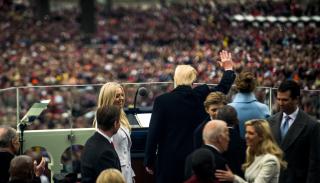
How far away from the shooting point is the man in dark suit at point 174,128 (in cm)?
786

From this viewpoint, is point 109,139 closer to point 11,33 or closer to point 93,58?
point 93,58

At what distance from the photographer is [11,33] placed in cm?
4525

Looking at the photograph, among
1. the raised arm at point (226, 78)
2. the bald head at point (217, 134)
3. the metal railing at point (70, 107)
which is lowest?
the metal railing at point (70, 107)

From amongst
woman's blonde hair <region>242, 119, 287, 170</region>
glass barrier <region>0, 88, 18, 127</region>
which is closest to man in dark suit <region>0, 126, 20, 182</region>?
woman's blonde hair <region>242, 119, 287, 170</region>

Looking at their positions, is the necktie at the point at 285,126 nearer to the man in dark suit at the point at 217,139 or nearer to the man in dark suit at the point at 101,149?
the man in dark suit at the point at 217,139

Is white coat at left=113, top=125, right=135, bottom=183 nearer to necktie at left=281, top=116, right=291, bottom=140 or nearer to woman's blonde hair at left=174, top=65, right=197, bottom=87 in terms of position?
woman's blonde hair at left=174, top=65, right=197, bottom=87

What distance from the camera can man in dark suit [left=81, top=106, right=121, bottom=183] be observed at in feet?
22.4

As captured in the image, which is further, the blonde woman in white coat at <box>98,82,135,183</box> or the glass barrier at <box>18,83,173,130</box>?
the glass barrier at <box>18,83,173,130</box>

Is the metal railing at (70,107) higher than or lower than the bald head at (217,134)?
lower

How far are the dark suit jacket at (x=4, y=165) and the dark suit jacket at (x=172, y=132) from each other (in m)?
1.38

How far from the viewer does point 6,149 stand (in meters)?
7.25

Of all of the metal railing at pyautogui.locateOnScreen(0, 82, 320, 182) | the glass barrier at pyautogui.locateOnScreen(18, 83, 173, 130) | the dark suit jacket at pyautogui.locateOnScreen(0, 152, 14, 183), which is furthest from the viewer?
the glass barrier at pyautogui.locateOnScreen(18, 83, 173, 130)

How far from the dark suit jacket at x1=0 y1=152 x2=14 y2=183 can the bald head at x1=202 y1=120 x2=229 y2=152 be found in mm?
1797

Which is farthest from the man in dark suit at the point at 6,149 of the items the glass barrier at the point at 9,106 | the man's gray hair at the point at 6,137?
the glass barrier at the point at 9,106
